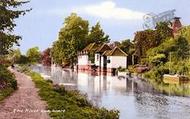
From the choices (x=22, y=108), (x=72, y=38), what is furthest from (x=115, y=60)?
(x=22, y=108)

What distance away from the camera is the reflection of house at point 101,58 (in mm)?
94812

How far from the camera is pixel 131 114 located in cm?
2745

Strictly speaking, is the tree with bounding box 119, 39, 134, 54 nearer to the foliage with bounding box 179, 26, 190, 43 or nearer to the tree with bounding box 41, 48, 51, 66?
the foliage with bounding box 179, 26, 190, 43

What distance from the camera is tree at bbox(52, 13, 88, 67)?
11556 cm

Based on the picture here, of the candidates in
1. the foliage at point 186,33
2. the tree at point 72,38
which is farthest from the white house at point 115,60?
the tree at point 72,38

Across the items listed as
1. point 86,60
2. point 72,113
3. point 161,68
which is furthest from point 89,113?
point 86,60

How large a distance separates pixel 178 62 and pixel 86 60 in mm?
40521

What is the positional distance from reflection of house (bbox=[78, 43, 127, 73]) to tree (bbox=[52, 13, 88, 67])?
11.0ft

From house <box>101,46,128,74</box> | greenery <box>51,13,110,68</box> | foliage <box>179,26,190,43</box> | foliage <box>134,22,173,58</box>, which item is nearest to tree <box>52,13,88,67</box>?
greenery <box>51,13,110,68</box>

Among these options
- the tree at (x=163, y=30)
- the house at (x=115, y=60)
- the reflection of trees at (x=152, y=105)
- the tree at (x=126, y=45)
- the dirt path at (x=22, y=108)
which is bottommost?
the reflection of trees at (x=152, y=105)

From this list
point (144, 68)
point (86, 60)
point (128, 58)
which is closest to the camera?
point (144, 68)

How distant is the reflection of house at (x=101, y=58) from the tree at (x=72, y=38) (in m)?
3.36

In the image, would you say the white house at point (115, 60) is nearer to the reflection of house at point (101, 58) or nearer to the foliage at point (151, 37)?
the reflection of house at point (101, 58)

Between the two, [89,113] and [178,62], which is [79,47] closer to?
[178,62]
